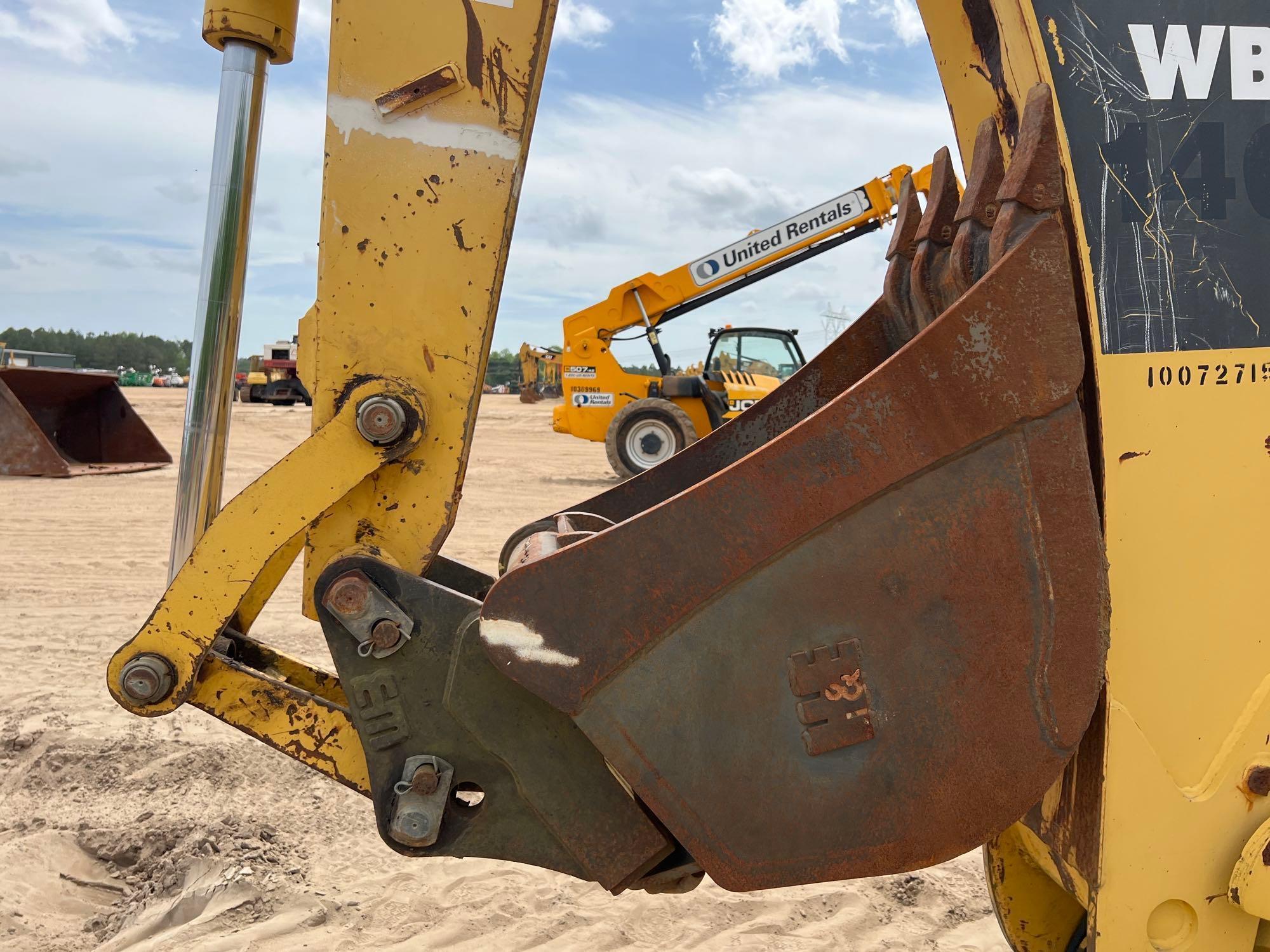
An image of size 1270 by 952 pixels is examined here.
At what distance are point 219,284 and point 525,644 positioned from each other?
117 cm

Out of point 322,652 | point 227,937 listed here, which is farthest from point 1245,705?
point 322,652

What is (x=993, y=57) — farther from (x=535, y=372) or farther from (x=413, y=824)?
(x=535, y=372)

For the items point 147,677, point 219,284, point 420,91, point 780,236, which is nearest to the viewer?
point 420,91

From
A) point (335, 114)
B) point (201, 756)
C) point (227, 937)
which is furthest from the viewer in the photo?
point (201, 756)

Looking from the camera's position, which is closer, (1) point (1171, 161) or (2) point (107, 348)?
(1) point (1171, 161)

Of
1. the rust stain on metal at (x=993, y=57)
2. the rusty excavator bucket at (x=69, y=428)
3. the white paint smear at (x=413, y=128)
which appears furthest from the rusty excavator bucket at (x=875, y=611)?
the rusty excavator bucket at (x=69, y=428)

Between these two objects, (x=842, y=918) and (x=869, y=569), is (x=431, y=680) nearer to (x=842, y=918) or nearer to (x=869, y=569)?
(x=869, y=569)

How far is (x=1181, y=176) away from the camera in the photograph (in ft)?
4.97

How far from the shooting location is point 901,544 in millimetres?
1441

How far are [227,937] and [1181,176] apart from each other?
2.90 metres

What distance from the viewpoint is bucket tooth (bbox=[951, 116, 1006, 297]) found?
5.29 ft

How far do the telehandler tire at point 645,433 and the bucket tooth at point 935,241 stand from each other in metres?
9.98

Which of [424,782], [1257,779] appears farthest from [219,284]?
[1257,779]

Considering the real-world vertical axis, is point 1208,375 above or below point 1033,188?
below
